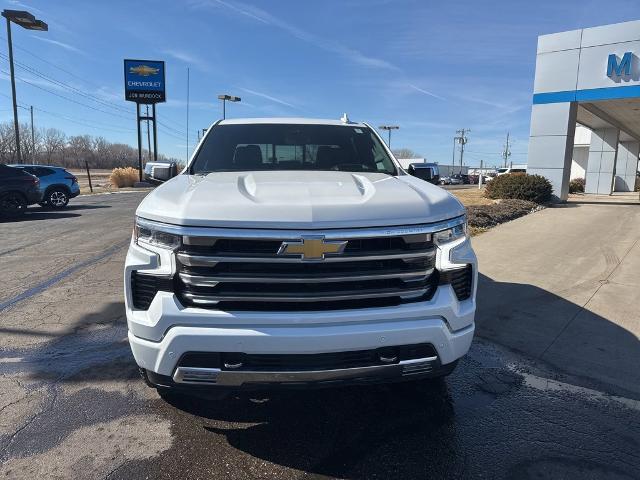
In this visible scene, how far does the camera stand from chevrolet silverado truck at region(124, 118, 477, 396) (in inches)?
93.4

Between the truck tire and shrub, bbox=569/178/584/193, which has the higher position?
shrub, bbox=569/178/584/193

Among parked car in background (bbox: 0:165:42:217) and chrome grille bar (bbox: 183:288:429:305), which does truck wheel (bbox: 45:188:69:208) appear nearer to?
parked car in background (bbox: 0:165:42:217)

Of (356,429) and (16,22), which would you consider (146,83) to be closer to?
(16,22)

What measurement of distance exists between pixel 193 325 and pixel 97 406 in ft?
4.59

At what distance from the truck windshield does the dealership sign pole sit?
36.5 metres

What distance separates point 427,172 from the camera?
4367 millimetres

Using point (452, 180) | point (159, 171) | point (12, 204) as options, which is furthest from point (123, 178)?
point (452, 180)

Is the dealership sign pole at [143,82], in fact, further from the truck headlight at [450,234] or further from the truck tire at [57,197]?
the truck headlight at [450,234]

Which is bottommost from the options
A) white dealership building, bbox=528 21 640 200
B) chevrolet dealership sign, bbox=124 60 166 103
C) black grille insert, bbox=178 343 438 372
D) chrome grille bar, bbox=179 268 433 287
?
black grille insert, bbox=178 343 438 372

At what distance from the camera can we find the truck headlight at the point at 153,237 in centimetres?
246

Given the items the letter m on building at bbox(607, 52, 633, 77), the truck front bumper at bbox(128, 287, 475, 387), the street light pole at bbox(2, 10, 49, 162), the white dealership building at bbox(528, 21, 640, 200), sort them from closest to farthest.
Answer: the truck front bumper at bbox(128, 287, 475, 387) → the letter m on building at bbox(607, 52, 633, 77) → the white dealership building at bbox(528, 21, 640, 200) → the street light pole at bbox(2, 10, 49, 162)

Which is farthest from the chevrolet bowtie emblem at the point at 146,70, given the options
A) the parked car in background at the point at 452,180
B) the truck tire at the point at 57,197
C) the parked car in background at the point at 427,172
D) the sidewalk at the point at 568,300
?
the parked car in background at the point at 427,172

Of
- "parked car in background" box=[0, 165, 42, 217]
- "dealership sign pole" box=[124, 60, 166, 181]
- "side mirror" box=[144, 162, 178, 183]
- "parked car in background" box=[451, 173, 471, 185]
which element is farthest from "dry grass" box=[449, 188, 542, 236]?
"parked car in background" box=[451, 173, 471, 185]

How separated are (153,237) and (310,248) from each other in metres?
0.87
